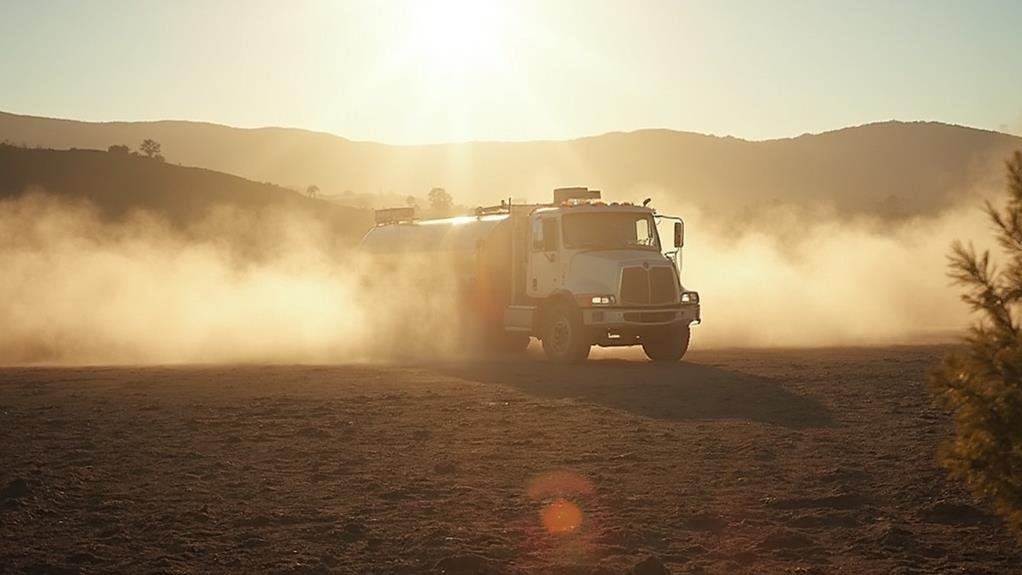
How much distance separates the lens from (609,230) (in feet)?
87.5

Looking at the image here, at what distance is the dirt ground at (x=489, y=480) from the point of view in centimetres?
973

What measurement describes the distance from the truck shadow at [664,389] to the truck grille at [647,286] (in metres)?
1.39

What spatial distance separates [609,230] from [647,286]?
5.64 ft

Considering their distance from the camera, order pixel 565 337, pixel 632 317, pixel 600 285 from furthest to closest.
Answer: pixel 565 337, pixel 600 285, pixel 632 317

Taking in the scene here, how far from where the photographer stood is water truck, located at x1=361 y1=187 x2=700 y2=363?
84.0 ft

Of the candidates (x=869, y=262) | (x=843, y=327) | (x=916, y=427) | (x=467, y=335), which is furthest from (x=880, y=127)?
(x=916, y=427)

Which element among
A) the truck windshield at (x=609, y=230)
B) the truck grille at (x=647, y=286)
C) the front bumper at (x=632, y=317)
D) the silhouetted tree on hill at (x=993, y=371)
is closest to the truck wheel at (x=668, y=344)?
the front bumper at (x=632, y=317)

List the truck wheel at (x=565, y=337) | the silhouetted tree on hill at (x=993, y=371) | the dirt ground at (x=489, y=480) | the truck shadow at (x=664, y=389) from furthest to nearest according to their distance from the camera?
the truck wheel at (x=565, y=337), the truck shadow at (x=664, y=389), the dirt ground at (x=489, y=480), the silhouetted tree on hill at (x=993, y=371)

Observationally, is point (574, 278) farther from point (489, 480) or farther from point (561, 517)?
point (561, 517)

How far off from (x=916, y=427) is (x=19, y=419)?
12.3 metres

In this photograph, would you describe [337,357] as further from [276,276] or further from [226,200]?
[226,200]

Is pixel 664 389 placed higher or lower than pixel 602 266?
lower

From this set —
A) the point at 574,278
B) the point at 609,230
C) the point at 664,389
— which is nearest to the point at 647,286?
the point at 574,278

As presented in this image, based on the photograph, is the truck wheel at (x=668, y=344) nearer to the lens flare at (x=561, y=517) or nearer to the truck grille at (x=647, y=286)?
the truck grille at (x=647, y=286)
